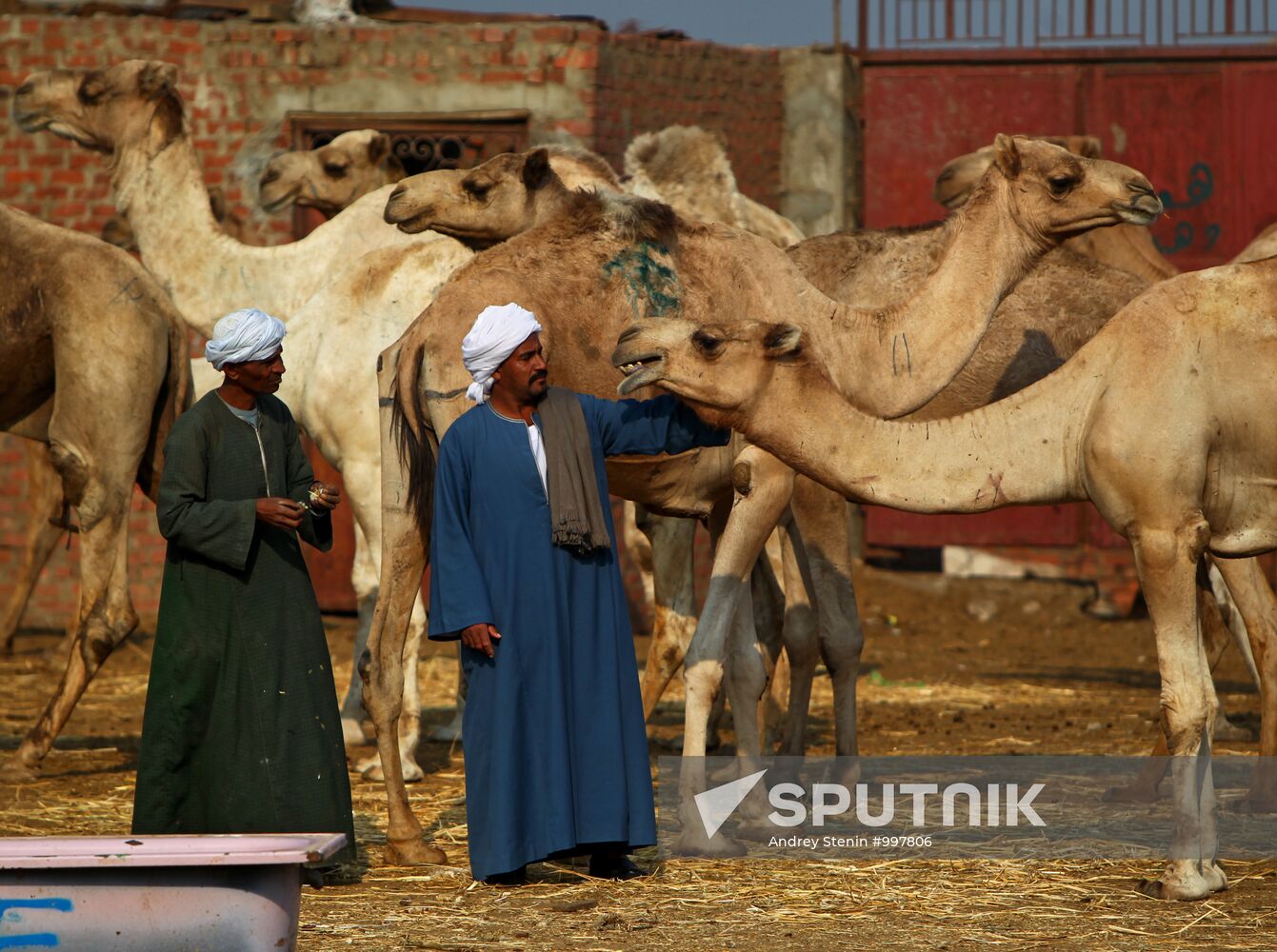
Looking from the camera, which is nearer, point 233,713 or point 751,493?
point 233,713

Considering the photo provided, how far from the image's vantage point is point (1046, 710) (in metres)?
10.0

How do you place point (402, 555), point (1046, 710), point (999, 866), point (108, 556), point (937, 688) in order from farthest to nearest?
point (937, 688) < point (1046, 710) < point (108, 556) < point (402, 555) < point (999, 866)

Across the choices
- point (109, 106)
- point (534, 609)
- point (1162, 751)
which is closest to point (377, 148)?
point (109, 106)

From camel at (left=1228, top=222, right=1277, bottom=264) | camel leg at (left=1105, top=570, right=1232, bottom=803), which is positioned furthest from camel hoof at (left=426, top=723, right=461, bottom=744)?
camel at (left=1228, top=222, right=1277, bottom=264)

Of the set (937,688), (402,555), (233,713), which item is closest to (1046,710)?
(937,688)

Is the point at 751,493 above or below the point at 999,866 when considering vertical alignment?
above

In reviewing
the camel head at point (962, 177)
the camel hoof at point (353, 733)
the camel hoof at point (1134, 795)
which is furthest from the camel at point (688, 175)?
the camel hoof at point (1134, 795)

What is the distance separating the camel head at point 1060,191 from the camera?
661 centimetres

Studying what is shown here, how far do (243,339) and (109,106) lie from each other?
14.4ft

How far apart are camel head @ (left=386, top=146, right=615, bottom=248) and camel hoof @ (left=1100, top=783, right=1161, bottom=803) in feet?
10.1

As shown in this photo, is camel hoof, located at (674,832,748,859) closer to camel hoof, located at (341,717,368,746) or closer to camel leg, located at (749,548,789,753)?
camel leg, located at (749,548,789,753)

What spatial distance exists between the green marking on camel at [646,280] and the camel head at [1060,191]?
1182 mm

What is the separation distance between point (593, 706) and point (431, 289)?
10.5 ft

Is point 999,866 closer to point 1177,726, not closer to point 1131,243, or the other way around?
point 1177,726
